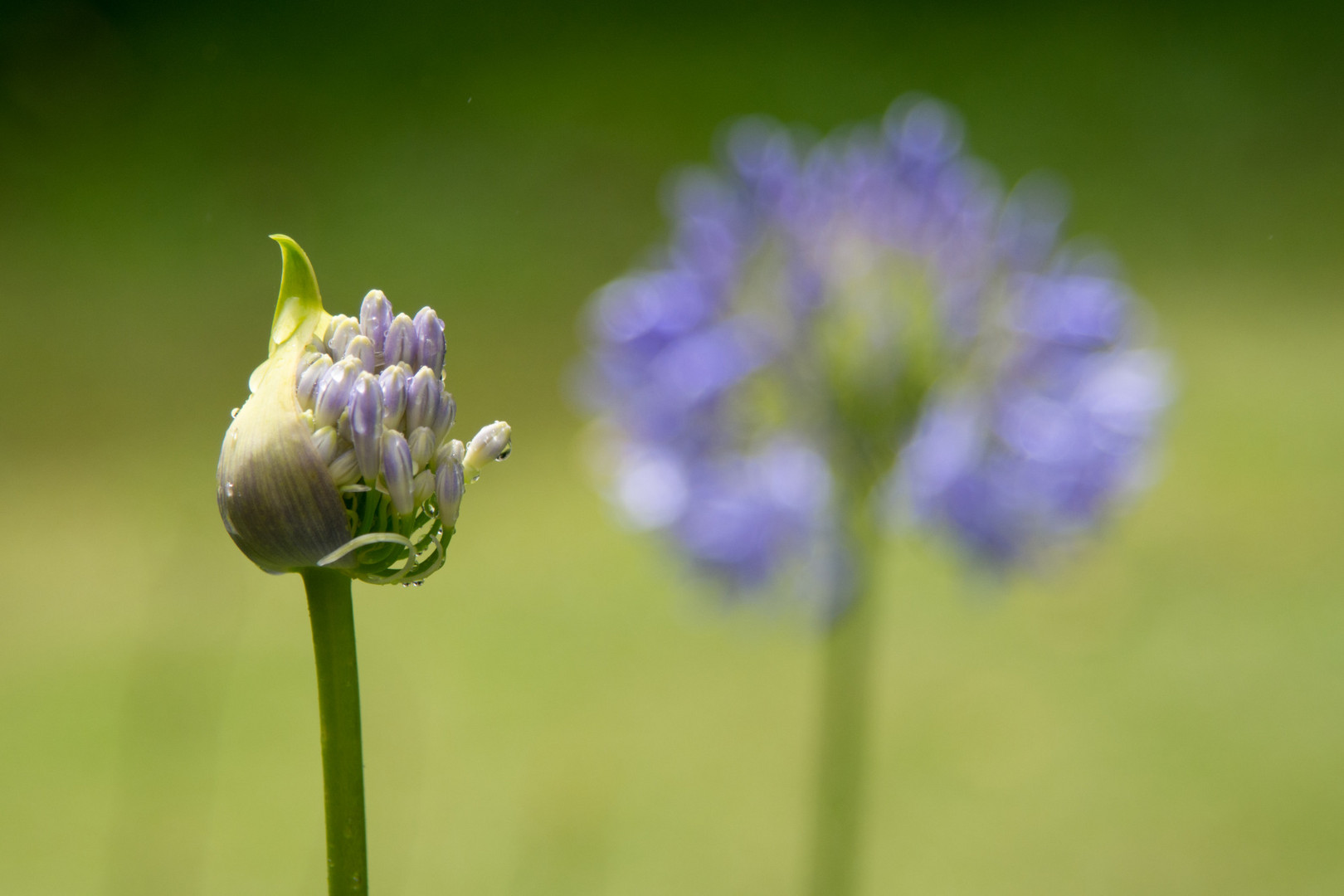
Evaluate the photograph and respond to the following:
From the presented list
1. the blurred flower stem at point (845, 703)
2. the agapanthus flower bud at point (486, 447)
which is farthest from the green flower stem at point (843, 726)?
the agapanthus flower bud at point (486, 447)

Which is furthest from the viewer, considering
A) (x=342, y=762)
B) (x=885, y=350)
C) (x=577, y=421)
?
(x=577, y=421)

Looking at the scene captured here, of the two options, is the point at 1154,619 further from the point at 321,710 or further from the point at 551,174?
the point at 321,710

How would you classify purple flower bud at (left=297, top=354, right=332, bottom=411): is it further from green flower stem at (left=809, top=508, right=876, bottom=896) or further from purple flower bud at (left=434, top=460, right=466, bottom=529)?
green flower stem at (left=809, top=508, right=876, bottom=896)

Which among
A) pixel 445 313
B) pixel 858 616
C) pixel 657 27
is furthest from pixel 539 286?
pixel 858 616

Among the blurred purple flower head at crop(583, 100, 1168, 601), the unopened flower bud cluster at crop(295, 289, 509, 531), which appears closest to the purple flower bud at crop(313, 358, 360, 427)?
the unopened flower bud cluster at crop(295, 289, 509, 531)

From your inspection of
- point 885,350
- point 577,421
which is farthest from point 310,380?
point 577,421

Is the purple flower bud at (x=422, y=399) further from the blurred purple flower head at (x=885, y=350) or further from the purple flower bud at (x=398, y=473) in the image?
the blurred purple flower head at (x=885, y=350)

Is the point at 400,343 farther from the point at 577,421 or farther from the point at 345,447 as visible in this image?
the point at 577,421
